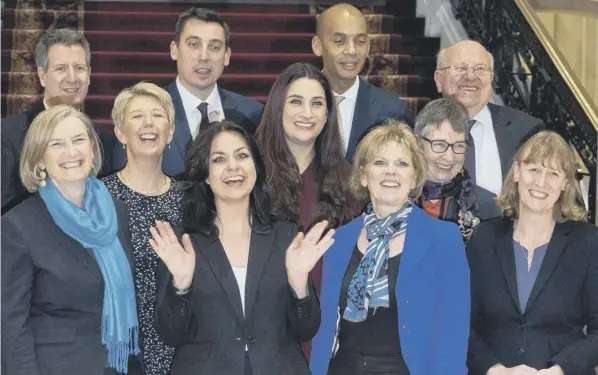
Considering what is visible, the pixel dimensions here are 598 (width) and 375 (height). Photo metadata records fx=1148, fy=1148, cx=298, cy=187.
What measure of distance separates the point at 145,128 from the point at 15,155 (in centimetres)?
96

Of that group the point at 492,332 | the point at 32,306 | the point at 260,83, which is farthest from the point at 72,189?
the point at 260,83

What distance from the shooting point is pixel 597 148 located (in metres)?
6.92

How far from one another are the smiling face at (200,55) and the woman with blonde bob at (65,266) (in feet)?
4.11

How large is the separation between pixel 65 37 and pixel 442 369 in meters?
2.69

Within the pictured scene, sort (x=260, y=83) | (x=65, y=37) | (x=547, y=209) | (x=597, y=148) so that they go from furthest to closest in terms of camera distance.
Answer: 1. (x=260, y=83)
2. (x=597, y=148)
3. (x=65, y=37)
4. (x=547, y=209)

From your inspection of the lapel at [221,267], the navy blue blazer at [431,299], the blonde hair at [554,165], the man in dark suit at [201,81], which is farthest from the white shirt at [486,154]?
the lapel at [221,267]

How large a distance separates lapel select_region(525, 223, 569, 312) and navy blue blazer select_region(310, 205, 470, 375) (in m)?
0.32

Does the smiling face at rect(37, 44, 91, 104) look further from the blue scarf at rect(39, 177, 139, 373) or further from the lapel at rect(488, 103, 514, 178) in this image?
the lapel at rect(488, 103, 514, 178)

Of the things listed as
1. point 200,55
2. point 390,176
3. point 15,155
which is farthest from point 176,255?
point 200,55

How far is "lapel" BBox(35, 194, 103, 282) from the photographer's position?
4.34 m

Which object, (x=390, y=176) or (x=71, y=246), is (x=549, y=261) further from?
(x=71, y=246)

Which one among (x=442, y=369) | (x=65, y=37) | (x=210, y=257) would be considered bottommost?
(x=442, y=369)

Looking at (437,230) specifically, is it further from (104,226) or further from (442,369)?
(104,226)

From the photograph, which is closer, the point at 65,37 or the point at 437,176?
the point at 437,176
